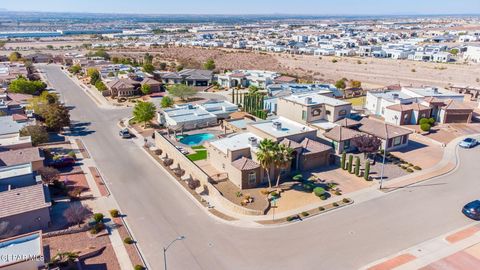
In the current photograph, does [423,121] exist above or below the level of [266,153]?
below

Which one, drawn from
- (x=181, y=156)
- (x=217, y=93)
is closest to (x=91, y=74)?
(x=217, y=93)

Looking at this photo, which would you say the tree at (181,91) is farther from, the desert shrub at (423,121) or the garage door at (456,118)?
the garage door at (456,118)

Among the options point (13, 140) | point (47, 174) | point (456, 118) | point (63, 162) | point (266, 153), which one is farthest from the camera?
point (456, 118)

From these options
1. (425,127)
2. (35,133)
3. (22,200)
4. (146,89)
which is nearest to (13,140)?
(35,133)

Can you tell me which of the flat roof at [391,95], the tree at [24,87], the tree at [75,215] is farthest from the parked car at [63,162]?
the flat roof at [391,95]

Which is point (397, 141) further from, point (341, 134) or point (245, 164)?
point (245, 164)

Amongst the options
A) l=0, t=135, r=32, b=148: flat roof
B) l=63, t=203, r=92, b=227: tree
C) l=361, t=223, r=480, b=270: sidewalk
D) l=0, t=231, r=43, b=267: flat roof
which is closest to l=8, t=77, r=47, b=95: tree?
l=0, t=135, r=32, b=148: flat roof

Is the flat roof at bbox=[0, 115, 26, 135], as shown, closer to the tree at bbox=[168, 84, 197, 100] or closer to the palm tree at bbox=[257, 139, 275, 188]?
the tree at bbox=[168, 84, 197, 100]

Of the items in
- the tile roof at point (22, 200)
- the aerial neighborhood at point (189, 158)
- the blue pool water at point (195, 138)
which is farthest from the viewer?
the blue pool water at point (195, 138)
